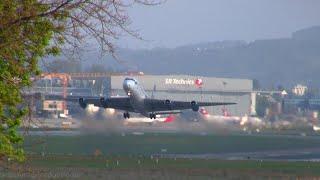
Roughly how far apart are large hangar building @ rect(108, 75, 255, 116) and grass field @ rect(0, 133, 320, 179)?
46892mm

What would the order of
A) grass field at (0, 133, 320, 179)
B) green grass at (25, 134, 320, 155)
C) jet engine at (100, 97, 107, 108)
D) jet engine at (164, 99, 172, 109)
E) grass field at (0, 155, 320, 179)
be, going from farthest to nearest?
green grass at (25, 134, 320, 155)
jet engine at (164, 99, 172, 109)
jet engine at (100, 97, 107, 108)
grass field at (0, 133, 320, 179)
grass field at (0, 155, 320, 179)

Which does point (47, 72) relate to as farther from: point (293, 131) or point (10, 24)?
point (293, 131)

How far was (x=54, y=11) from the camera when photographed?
51.2ft

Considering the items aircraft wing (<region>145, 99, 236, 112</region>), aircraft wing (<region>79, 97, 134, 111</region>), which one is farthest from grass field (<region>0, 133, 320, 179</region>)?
aircraft wing (<region>145, 99, 236, 112</region>)

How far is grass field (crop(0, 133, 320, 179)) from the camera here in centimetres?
5416

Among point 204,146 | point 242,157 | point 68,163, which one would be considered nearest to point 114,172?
point 68,163

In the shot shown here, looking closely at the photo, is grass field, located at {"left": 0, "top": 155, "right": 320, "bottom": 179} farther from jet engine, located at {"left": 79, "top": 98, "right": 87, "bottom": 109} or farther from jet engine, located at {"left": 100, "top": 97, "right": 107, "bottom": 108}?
jet engine, located at {"left": 100, "top": 97, "right": 107, "bottom": 108}

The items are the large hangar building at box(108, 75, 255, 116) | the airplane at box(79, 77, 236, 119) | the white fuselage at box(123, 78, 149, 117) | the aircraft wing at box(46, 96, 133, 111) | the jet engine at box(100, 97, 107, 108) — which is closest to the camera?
the jet engine at box(100, 97, 107, 108)

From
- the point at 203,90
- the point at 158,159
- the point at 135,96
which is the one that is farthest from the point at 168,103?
the point at 203,90

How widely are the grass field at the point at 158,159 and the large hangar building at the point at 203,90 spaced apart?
46.9 m

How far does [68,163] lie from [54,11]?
48041 mm

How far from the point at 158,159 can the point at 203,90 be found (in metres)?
85.9

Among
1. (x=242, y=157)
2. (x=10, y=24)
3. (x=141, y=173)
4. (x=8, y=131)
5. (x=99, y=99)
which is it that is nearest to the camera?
(x=10, y=24)

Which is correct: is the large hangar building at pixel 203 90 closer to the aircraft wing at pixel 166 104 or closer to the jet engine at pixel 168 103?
the aircraft wing at pixel 166 104
